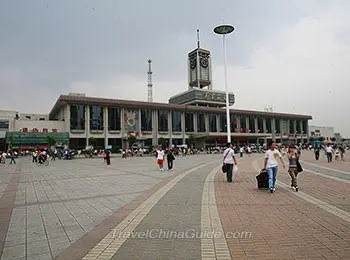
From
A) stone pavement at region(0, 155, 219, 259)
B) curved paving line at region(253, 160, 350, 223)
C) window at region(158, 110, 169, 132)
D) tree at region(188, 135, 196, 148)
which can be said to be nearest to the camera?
stone pavement at region(0, 155, 219, 259)

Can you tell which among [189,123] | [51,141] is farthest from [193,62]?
[51,141]

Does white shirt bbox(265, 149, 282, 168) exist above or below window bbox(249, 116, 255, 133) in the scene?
below

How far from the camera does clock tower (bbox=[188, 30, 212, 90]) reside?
11412cm

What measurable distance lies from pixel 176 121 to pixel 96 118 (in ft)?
68.3

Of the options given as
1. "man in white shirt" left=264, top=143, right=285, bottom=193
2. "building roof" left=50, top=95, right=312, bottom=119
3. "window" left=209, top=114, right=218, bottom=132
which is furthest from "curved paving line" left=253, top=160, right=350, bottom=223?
"window" left=209, top=114, right=218, bottom=132

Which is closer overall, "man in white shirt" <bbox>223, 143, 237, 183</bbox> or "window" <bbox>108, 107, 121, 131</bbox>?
"man in white shirt" <bbox>223, 143, 237, 183</bbox>

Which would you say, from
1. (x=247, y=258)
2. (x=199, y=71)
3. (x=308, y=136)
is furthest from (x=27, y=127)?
(x=308, y=136)

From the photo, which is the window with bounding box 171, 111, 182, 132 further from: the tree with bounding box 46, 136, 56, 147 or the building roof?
the tree with bounding box 46, 136, 56, 147

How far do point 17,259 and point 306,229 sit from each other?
4.54 meters

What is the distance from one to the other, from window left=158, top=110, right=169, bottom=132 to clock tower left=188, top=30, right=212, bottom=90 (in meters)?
36.8

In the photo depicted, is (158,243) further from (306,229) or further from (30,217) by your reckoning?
(30,217)

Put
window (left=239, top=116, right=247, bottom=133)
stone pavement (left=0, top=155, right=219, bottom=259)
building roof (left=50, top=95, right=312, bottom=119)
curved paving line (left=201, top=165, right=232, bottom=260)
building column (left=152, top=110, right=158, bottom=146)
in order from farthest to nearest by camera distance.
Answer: window (left=239, top=116, right=247, bottom=133) → building column (left=152, top=110, right=158, bottom=146) → building roof (left=50, top=95, right=312, bottom=119) → stone pavement (left=0, top=155, right=219, bottom=259) → curved paving line (left=201, top=165, right=232, bottom=260)

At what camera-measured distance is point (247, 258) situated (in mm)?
4297

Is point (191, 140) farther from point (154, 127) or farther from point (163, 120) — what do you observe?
point (154, 127)
